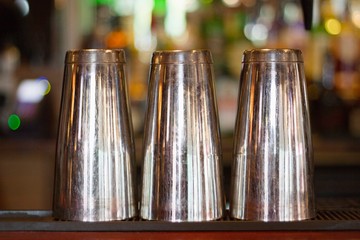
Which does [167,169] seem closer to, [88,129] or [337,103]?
[88,129]

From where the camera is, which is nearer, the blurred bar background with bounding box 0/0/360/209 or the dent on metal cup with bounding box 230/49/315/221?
the dent on metal cup with bounding box 230/49/315/221

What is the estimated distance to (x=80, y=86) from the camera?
109 cm

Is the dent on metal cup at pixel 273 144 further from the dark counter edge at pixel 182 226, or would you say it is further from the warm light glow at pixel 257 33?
the warm light glow at pixel 257 33

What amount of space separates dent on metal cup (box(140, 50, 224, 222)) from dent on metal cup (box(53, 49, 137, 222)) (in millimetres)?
37

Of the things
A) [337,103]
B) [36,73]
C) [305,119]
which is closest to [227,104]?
[337,103]

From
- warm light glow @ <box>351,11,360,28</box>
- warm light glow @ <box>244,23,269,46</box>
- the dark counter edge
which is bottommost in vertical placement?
the dark counter edge

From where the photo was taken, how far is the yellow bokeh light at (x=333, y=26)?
3.28m

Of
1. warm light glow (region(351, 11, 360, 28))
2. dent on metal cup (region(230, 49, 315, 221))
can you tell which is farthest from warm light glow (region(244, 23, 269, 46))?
dent on metal cup (region(230, 49, 315, 221))

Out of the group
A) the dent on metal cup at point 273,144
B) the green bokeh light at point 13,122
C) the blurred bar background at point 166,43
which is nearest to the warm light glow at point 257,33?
the blurred bar background at point 166,43

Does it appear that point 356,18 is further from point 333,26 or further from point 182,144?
point 182,144

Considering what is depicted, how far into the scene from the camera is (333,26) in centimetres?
329

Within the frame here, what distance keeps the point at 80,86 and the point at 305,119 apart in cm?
34

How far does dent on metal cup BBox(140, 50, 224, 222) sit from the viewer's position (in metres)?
1.06

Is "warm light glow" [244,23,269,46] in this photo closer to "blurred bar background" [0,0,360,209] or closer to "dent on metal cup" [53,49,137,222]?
"blurred bar background" [0,0,360,209]
